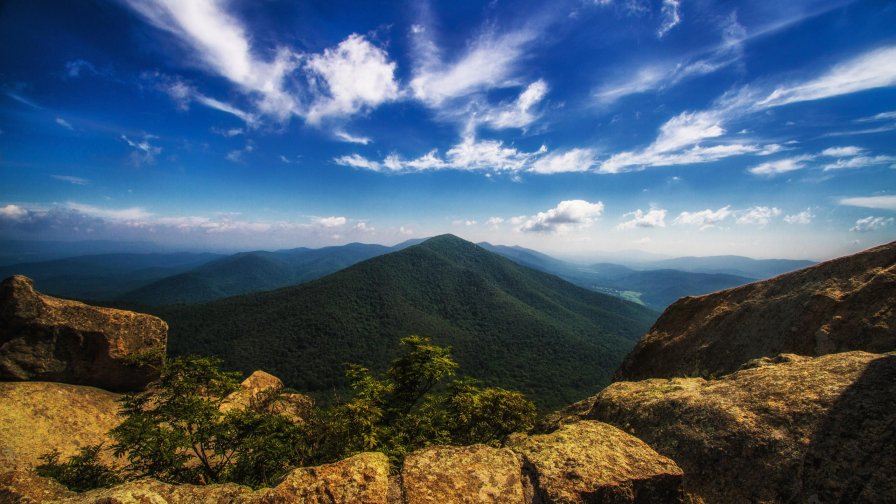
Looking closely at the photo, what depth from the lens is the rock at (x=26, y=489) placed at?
5.25 metres

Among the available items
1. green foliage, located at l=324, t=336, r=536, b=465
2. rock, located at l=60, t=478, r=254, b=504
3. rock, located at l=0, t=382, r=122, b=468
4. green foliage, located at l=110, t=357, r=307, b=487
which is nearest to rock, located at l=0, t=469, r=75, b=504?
rock, located at l=60, t=478, r=254, b=504

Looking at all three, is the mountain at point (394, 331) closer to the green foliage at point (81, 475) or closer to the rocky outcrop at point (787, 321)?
the rocky outcrop at point (787, 321)

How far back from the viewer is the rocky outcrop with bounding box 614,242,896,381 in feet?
28.3

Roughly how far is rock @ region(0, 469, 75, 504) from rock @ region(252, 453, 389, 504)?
3.79 metres

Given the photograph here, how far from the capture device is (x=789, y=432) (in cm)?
535

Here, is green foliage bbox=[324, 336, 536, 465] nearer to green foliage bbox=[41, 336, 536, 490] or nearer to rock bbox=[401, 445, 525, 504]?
green foliage bbox=[41, 336, 536, 490]

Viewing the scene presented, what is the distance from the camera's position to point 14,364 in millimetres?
14117

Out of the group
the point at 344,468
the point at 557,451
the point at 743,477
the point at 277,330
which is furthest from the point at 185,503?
the point at 277,330

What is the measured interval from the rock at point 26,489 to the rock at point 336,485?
12.4 feet

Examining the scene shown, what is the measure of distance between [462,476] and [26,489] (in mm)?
7282

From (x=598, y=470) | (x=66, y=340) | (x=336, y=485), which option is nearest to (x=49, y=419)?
(x=66, y=340)

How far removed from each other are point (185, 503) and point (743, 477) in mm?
8770

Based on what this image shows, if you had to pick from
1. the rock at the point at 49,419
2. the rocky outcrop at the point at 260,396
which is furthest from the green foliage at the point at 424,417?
the rock at the point at 49,419

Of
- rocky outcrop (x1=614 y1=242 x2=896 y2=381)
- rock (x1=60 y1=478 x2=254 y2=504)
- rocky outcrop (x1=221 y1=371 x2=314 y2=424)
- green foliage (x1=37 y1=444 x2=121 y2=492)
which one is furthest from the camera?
rocky outcrop (x1=221 y1=371 x2=314 y2=424)
